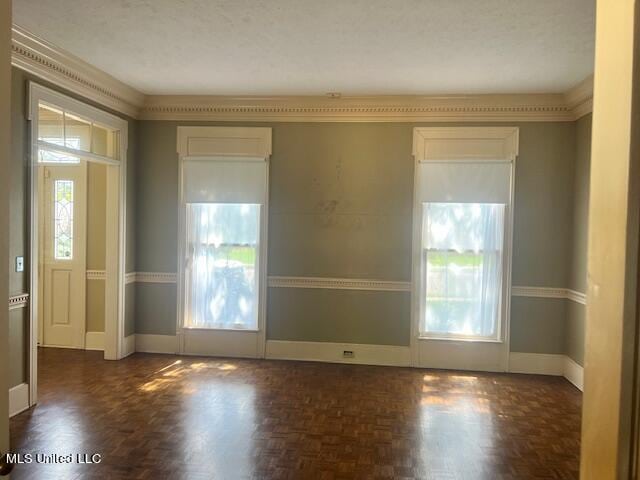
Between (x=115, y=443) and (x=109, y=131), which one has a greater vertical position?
(x=109, y=131)

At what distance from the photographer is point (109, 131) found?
4.80m

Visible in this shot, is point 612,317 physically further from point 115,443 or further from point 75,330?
point 75,330

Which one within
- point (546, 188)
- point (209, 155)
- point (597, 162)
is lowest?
point (597, 162)

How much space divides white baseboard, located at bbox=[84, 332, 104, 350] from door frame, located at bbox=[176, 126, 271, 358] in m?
0.96

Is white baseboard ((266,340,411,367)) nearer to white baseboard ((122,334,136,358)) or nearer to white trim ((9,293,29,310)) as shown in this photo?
white baseboard ((122,334,136,358))

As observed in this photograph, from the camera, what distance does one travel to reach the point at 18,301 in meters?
3.50

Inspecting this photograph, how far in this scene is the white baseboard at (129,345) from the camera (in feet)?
16.4

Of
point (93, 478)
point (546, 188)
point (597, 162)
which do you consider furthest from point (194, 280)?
point (597, 162)

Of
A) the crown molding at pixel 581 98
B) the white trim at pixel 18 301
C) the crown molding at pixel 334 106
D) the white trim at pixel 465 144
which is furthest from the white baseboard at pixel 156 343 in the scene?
the crown molding at pixel 581 98

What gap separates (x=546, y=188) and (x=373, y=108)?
199cm

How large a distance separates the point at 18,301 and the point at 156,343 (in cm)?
189

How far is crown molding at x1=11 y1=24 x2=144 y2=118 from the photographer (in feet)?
11.2

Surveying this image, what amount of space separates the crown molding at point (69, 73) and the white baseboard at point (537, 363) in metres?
4.91

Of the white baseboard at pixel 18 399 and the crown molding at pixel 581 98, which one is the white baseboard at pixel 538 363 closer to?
the crown molding at pixel 581 98
